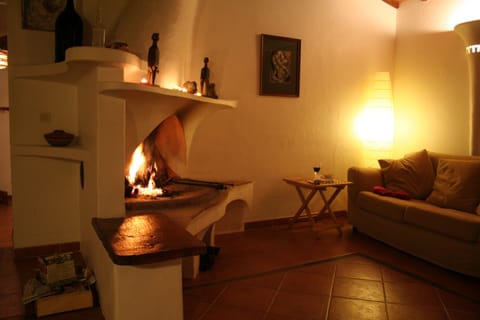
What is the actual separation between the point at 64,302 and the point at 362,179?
3.06m

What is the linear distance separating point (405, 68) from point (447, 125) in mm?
985

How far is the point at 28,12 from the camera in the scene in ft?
A: 9.11

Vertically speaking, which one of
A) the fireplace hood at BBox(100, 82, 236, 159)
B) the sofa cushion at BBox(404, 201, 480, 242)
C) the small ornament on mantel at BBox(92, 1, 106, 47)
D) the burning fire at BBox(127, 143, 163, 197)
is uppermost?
the small ornament on mantel at BBox(92, 1, 106, 47)

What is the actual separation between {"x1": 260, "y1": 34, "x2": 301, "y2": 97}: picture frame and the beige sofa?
118cm

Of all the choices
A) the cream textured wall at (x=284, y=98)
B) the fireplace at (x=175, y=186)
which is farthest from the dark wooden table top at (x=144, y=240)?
the cream textured wall at (x=284, y=98)

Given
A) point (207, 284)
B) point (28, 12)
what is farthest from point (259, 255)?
point (28, 12)

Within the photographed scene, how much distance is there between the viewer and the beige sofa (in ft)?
9.71

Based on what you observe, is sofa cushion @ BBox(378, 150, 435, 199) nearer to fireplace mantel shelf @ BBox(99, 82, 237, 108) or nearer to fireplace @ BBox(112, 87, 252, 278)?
fireplace @ BBox(112, 87, 252, 278)

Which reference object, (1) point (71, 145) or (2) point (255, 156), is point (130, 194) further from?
(2) point (255, 156)

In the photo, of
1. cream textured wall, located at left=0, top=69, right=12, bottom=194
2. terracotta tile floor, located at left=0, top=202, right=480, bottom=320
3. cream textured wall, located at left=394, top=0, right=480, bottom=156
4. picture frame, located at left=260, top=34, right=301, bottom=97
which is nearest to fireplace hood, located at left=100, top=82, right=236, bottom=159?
terracotta tile floor, located at left=0, top=202, right=480, bottom=320

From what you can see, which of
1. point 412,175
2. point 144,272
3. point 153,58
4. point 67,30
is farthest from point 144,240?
point 412,175

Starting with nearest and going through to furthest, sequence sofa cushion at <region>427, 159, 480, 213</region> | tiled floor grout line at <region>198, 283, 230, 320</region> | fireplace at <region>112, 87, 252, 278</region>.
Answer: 1. tiled floor grout line at <region>198, 283, 230, 320</region>
2. fireplace at <region>112, 87, 252, 278</region>
3. sofa cushion at <region>427, 159, 480, 213</region>

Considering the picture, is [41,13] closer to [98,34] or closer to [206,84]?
[98,34]

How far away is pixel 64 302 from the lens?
1.89 meters
